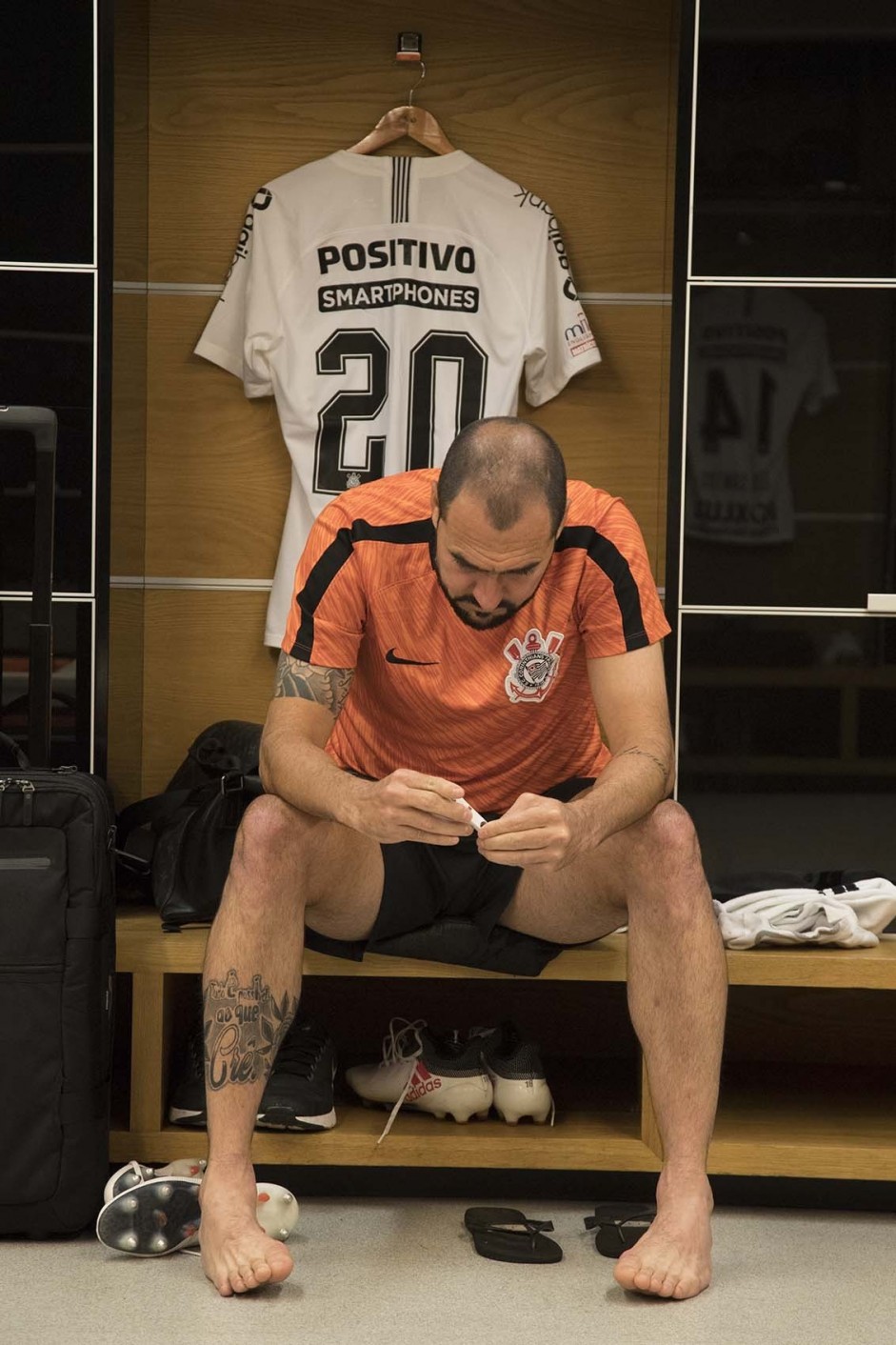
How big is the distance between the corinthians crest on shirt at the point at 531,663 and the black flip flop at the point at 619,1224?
0.72 metres

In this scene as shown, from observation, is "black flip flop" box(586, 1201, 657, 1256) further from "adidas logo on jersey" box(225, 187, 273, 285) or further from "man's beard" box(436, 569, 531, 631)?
"adidas logo on jersey" box(225, 187, 273, 285)

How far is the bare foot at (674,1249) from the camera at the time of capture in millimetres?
1701

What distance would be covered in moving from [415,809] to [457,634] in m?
0.40

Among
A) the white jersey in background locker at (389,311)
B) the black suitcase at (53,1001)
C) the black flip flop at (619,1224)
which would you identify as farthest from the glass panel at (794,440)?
the black suitcase at (53,1001)

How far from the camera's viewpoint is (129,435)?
2.52m

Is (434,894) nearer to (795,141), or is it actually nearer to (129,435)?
(129,435)

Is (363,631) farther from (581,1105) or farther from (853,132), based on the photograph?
(853,132)

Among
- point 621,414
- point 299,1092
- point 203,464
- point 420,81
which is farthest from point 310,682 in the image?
point 420,81

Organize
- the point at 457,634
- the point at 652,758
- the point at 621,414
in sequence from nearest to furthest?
the point at 652,758 → the point at 457,634 → the point at 621,414

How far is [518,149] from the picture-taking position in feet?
8.99

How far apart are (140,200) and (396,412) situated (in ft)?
2.02

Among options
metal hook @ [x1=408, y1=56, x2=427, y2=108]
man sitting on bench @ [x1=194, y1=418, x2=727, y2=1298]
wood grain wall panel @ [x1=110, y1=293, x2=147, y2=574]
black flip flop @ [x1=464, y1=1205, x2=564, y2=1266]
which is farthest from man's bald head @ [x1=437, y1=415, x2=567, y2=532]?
metal hook @ [x1=408, y1=56, x2=427, y2=108]

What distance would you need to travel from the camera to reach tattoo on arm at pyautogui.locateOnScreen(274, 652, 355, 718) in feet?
6.37

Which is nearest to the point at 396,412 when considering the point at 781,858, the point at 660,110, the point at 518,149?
the point at 518,149
